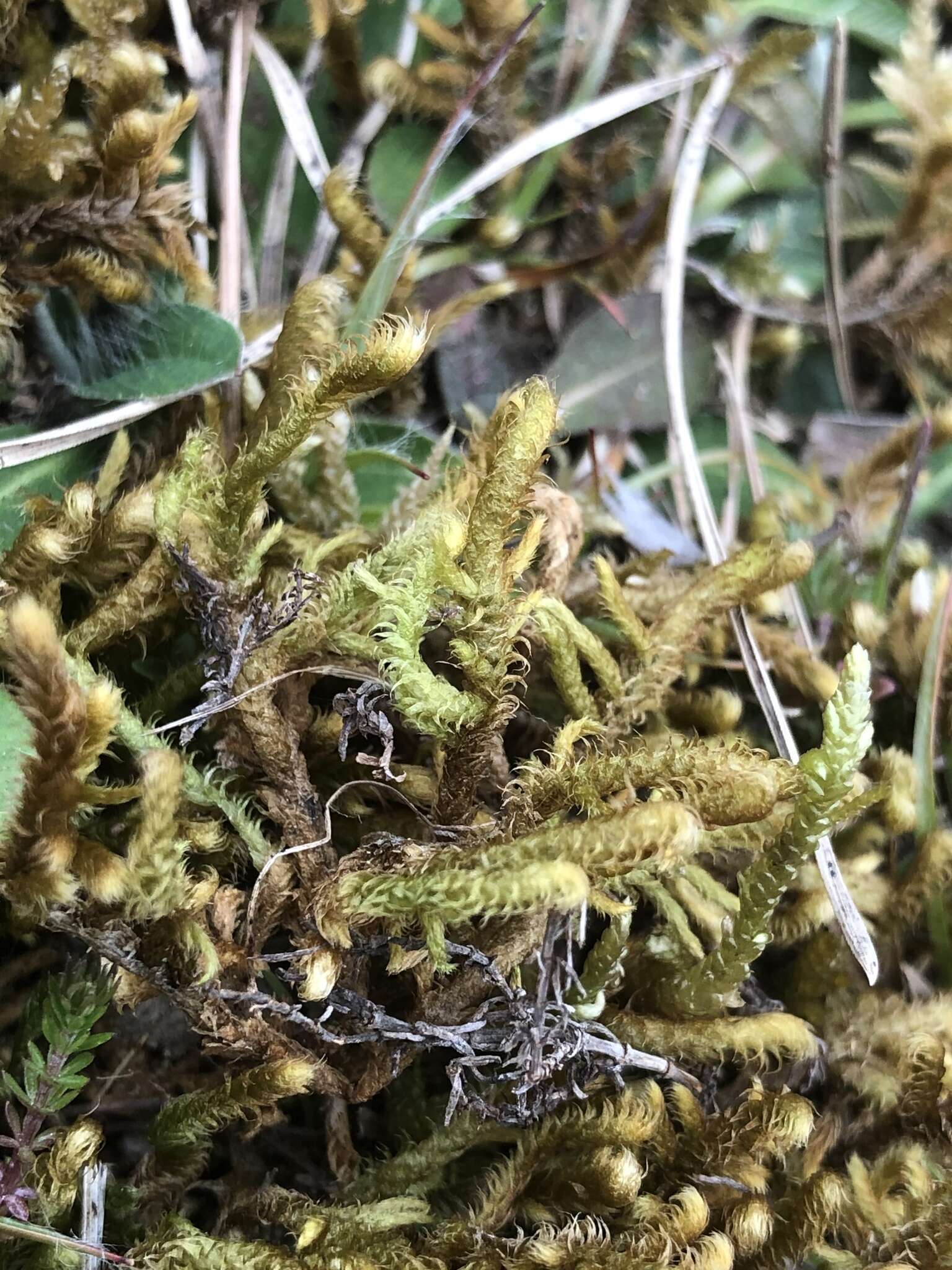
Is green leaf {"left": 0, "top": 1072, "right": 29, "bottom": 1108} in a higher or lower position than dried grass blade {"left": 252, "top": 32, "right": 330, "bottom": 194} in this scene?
lower

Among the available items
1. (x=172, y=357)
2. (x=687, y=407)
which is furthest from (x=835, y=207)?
(x=172, y=357)

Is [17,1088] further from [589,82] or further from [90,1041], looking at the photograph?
[589,82]

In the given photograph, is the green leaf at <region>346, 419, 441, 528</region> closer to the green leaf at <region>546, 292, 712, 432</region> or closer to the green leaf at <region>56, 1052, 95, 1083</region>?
the green leaf at <region>546, 292, 712, 432</region>

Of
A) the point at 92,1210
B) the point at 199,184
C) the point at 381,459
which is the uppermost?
the point at 199,184

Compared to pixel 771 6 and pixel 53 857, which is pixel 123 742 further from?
pixel 771 6

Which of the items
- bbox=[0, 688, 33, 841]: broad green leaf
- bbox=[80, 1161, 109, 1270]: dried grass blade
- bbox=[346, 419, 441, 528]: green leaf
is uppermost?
bbox=[0, 688, 33, 841]: broad green leaf

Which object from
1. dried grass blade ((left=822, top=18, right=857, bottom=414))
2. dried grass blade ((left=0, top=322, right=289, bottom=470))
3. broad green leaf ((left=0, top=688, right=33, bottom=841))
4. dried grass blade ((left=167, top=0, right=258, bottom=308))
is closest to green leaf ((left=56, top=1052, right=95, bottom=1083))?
broad green leaf ((left=0, top=688, right=33, bottom=841))

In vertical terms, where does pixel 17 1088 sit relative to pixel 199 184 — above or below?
below

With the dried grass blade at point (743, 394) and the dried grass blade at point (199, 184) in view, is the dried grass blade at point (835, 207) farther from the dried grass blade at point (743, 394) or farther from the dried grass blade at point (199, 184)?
the dried grass blade at point (199, 184)
